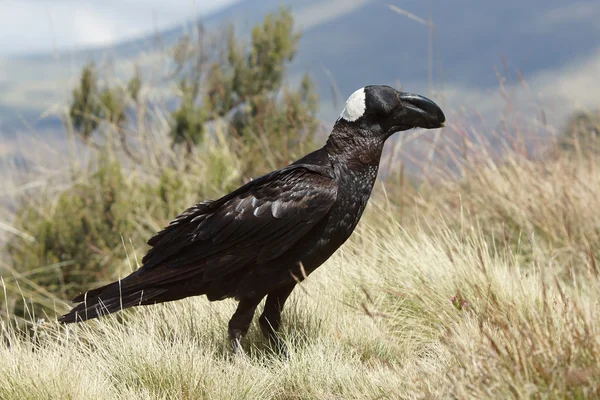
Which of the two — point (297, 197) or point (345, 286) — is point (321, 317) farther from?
point (297, 197)

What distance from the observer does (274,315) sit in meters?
3.64

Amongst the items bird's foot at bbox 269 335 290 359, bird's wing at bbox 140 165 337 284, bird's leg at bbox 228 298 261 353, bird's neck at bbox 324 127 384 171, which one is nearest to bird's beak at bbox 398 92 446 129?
bird's neck at bbox 324 127 384 171

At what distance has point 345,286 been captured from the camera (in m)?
4.25

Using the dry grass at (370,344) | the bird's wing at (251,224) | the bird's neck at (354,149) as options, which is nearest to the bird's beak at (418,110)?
the bird's neck at (354,149)

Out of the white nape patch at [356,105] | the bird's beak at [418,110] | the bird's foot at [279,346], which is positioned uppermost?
the white nape patch at [356,105]

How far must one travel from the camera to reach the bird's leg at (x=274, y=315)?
3.57 meters

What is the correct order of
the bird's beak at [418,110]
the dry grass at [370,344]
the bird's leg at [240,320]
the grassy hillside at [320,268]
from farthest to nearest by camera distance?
the bird's beak at [418,110], the bird's leg at [240,320], the grassy hillside at [320,268], the dry grass at [370,344]

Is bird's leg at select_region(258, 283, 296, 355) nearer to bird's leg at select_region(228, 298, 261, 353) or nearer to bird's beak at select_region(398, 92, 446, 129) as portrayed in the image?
bird's leg at select_region(228, 298, 261, 353)

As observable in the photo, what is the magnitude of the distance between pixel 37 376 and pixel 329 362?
121 centimetres

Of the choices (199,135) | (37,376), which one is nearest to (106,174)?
(199,135)

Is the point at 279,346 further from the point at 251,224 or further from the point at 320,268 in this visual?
the point at 320,268

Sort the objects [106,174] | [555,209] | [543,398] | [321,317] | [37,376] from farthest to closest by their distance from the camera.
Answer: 1. [106,174]
2. [555,209]
3. [321,317]
4. [37,376]
5. [543,398]

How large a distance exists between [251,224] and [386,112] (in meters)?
0.80

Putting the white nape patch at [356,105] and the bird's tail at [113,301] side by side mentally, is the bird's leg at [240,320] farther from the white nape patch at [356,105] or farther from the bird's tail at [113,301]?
the white nape patch at [356,105]
